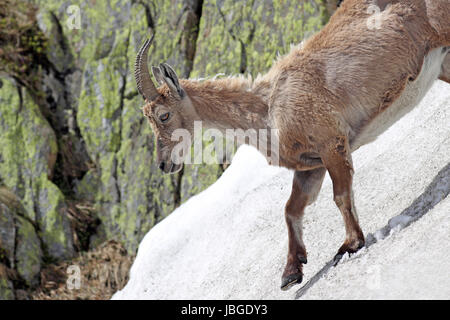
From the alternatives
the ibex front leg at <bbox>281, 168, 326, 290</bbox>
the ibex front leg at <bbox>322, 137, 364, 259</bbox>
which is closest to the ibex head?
the ibex front leg at <bbox>281, 168, 326, 290</bbox>

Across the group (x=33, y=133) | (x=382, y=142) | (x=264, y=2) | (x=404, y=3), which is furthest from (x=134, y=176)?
(x=404, y=3)

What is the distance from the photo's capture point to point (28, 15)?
16422 millimetres

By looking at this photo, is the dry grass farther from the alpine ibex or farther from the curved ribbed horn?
the curved ribbed horn

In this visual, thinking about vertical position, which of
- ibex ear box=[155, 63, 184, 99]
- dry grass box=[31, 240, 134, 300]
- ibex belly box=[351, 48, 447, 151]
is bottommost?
dry grass box=[31, 240, 134, 300]

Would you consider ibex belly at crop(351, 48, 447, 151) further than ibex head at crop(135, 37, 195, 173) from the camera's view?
No

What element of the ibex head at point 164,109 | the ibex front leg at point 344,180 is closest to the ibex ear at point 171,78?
the ibex head at point 164,109

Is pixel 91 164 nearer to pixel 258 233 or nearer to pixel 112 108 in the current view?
pixel 112 108

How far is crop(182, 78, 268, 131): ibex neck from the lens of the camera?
7762mm

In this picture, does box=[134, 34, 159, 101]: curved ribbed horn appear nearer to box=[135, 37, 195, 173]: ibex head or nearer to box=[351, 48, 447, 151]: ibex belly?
box=[135, 37, 195, 173]: ibex head

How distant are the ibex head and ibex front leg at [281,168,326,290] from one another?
1.56 meters

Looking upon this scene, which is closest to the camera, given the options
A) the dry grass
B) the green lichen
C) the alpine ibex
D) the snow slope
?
the snow slope

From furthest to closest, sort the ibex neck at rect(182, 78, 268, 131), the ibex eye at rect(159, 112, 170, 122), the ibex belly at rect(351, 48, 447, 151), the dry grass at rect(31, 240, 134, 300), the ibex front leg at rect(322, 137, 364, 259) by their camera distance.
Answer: the dry grass at rect(31, 240, 134, 300)
the ibex eye at rect(159, 112, 170, 122)
the ibex neck at rect(182, 78, 268, 131)
the ibex belly at rect(351, 48, 447, 151)
the ibex front leg at rect(322, 137, 364, 259)

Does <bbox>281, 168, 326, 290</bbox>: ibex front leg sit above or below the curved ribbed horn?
below

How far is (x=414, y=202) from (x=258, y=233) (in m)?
3.11
